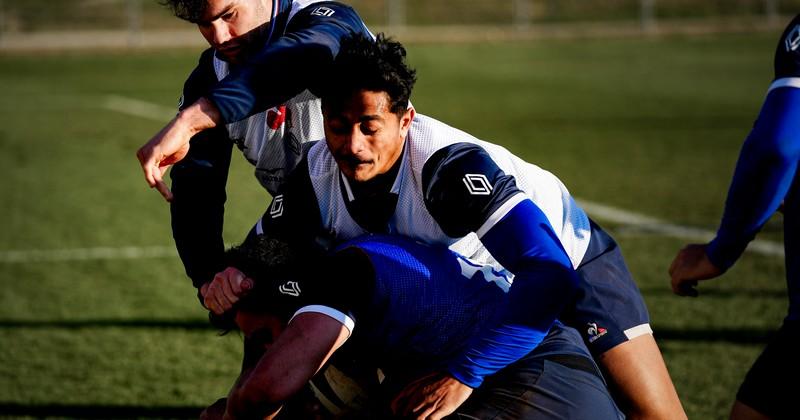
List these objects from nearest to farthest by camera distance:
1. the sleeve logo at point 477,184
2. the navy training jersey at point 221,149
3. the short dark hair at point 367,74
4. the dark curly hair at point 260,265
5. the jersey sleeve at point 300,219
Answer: the sleeve logo at point 477,184 → the short dark hair at point 367,74 → the dark curly hair at point 260,265 → the jersey sleeve at point 300,219 → the navy training jersey at point 221,149

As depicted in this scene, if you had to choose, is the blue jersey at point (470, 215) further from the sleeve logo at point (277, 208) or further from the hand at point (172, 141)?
the hand at point (172, 141)

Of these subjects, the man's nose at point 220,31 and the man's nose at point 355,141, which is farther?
the man's nose at point 220,31

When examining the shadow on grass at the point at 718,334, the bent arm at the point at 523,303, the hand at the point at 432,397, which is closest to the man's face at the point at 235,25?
the bent arm at the point at 523,303

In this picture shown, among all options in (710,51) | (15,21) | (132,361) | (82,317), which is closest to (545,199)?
(132,361)

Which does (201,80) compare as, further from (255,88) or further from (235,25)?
(255,88)

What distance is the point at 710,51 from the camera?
27.1 metres

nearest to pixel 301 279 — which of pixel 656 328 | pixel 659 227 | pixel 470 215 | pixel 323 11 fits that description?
pixel 470 215

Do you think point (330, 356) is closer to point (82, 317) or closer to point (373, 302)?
point (373, 302)

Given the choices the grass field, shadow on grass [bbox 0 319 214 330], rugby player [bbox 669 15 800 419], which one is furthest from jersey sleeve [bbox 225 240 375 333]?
shadow on grass [bbox 0 319 214 330]

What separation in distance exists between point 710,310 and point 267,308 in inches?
156

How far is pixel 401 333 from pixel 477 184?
573 mm

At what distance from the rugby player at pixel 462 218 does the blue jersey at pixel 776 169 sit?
2.26 feet

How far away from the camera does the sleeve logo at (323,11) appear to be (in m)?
4.43

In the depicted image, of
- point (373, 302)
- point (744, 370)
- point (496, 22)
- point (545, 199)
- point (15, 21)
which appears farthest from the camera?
point (496, 22)
